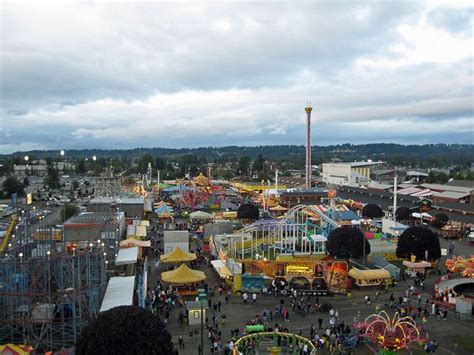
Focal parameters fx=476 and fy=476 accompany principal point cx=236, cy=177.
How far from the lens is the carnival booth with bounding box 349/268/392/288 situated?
1085 inches

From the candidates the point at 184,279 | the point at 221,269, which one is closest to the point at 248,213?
the point at 221,269

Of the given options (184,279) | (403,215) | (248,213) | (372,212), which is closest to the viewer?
(184,279)

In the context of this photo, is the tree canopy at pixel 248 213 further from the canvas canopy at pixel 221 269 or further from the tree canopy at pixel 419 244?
the tree canopy at pixel 419 244

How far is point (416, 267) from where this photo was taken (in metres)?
30.0

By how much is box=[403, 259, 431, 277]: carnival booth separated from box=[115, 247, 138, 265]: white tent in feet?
55.2

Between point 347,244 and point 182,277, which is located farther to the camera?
point 347,244

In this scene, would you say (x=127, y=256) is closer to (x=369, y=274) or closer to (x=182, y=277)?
(x=182, y=277)

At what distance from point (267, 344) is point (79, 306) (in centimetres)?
761

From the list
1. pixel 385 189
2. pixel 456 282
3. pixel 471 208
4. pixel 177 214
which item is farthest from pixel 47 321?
pixel 385 189

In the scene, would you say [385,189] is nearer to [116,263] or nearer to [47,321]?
[116,263]

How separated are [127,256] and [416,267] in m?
17.9

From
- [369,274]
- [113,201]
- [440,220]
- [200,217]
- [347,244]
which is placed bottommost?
[200,217]

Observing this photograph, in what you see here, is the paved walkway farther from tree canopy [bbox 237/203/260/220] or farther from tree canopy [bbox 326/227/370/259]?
tree canopy [bbox 237/203/260/220]

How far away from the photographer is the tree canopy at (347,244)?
30.7m
